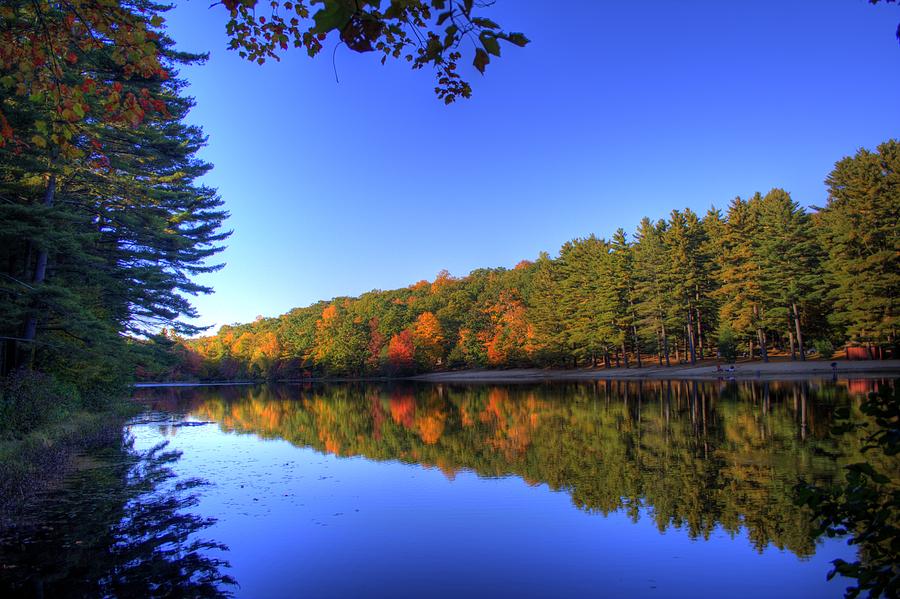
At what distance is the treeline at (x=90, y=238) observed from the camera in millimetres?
13914

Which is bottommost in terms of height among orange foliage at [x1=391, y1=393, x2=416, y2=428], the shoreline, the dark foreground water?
orange foliage at [x1=391, y1=393, x2=416, y2=428]

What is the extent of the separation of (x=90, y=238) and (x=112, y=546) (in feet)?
37.5

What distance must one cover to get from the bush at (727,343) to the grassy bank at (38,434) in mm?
39607

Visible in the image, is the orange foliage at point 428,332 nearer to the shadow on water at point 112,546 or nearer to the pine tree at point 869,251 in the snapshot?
the pine tree at point 869,251

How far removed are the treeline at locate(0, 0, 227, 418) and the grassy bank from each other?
8cm

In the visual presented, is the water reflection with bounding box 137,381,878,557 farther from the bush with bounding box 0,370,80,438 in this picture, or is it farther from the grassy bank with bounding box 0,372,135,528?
the bush with bounding box 0,370,80,438

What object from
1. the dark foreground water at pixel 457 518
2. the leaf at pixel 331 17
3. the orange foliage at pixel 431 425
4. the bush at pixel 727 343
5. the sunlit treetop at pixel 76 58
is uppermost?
the sunlit treetop at pixel 76 58

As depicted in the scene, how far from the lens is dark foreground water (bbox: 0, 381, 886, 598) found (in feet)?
21.4

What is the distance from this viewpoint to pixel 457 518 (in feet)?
29.8

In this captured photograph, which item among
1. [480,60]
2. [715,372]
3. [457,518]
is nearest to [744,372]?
[715,372]

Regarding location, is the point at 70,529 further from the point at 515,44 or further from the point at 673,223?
the point at 673,223

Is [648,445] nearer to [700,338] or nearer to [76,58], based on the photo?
[76,58]

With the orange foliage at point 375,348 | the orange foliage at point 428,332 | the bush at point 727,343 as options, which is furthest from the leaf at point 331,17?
the orange foliage at point 375,348

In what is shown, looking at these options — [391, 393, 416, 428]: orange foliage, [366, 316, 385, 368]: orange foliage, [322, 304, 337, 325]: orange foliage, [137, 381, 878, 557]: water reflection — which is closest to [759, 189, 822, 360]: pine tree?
[137, 381, 878, 557]: water reflection
